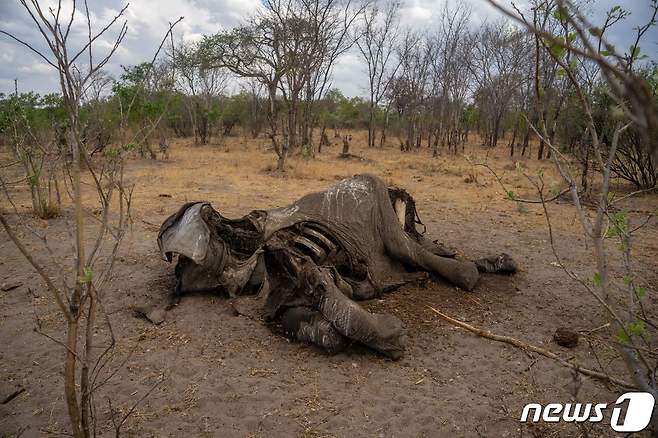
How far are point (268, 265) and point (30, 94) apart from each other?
1584cm

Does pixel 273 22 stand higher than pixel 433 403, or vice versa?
pixel 273 22

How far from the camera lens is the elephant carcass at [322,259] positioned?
362 centimetres

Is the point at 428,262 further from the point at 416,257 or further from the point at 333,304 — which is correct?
the point at 333,304

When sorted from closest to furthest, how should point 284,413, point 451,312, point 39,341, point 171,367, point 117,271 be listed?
1. point 284,413
2. point 171,367
3. point 39,341
4. point 451,312
5. point 117,271

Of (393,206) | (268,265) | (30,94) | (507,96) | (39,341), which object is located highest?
(507,96)

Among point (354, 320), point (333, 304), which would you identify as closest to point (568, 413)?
point (354, 320)

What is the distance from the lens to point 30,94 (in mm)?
15500

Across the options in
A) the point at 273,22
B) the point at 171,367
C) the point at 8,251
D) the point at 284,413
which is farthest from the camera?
the point at 273,22

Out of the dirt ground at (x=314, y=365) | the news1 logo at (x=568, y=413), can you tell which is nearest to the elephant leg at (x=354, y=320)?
the dirt ground at (x=314, y=365)

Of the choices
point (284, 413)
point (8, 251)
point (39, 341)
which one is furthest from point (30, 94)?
point (284, 413)

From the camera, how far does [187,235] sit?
4.22 m

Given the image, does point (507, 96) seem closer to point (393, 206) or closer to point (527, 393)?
point (393, 206)

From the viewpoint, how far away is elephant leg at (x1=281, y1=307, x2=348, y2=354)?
3.57 m

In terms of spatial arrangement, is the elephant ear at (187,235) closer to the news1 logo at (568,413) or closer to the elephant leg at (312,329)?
the elephant leg at (312,329)
